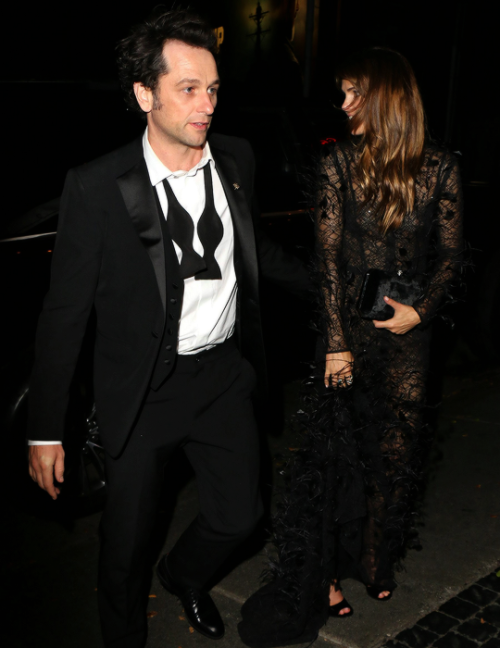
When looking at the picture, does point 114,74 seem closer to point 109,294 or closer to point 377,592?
point 109,294

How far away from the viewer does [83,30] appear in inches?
475

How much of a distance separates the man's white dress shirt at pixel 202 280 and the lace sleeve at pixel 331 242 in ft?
1.19

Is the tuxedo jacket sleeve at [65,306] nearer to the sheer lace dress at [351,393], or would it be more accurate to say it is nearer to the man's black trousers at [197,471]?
the man's black trousers at [197,471]

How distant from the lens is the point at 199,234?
7.98 ft

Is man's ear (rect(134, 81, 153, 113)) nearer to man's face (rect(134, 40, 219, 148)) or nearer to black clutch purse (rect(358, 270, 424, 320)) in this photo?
man's face (rect(134, 40, 219, 148))

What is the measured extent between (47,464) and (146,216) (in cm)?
87

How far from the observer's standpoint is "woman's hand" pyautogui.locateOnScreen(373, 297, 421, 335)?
8.84 ft

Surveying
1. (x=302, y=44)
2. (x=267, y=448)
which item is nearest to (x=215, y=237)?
(x=267, y=448)

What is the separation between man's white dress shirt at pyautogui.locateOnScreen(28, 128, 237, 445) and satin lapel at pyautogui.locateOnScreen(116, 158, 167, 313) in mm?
77

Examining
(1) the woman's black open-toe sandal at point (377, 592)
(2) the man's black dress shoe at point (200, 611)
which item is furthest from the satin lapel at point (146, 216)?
(1) the woman's black open-toe sandal at point (377, 592)

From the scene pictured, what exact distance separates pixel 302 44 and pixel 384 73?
46.8ft

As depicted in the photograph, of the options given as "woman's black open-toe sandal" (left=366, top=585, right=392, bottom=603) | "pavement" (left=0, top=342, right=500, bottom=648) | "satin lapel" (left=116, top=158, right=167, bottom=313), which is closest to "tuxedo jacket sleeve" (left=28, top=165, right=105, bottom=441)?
"satin lapel" (left=116, top=158, right=167, bottom=313)

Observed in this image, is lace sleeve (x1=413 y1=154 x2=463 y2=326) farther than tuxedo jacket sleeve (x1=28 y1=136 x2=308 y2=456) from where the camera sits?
Yes

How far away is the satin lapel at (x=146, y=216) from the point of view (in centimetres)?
229
